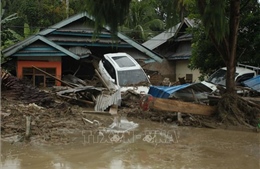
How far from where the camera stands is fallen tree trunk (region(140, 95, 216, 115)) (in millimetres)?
11172

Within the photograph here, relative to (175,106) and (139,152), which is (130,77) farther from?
(139,152)

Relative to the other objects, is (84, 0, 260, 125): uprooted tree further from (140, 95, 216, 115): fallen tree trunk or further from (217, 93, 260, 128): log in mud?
(140, 95, 216, 115): fallen tree trunk

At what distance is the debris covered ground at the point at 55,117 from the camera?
868 cm

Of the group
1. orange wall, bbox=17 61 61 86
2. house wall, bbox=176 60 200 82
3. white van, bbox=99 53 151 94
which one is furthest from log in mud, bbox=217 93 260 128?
house wall, bbox=176 60 200 82

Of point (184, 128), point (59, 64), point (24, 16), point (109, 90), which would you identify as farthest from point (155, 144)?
point (24, 16)

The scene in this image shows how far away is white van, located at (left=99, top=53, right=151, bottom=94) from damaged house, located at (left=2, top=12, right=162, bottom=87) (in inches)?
131

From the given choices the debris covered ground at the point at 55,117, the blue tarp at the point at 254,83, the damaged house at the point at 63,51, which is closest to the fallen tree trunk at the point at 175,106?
the debris covered ground at the point at 55,117

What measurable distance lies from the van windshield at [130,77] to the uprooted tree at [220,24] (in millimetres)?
5340

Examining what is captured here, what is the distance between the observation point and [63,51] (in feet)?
70.1

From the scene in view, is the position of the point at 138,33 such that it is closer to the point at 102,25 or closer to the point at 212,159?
the point at 102,25

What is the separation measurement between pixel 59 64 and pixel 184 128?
1304 cm

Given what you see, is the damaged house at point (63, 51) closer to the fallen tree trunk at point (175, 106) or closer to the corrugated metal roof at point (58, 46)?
the corrugated metal roof at point (58, 46)

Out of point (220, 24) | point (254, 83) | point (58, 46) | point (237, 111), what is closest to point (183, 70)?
point (58, 46)

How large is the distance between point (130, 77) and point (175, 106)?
5.72 meters
